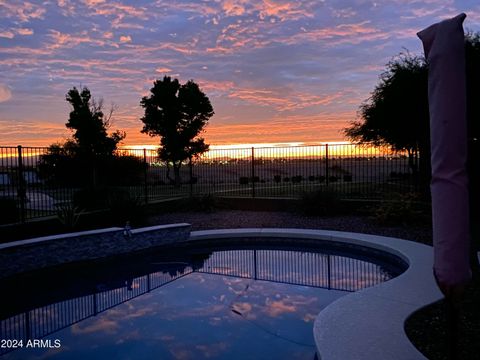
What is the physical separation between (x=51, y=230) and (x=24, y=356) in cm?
582

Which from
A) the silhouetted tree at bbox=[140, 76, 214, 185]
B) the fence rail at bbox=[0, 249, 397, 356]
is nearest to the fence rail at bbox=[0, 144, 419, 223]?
the fence rail at bbox=[0, 249, 397, 356]

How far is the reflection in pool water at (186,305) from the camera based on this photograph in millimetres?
4656

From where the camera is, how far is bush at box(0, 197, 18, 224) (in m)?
9.36

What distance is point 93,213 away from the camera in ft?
36.2

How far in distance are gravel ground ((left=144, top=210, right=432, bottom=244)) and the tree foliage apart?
14933mm

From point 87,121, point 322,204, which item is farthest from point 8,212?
point 87,121

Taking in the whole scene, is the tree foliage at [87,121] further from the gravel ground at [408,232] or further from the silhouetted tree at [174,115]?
the gravel ground at [408,232]

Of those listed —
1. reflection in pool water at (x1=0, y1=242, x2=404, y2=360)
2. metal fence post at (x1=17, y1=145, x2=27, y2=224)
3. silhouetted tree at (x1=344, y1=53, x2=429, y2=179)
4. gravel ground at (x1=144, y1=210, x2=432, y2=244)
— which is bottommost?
reflection in pool water at (x1=0, y1=242, x2=404, y2=360)

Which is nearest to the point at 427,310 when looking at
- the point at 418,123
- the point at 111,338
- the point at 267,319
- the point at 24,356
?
the point at 267,319

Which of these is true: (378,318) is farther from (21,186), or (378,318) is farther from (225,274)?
(21,186)

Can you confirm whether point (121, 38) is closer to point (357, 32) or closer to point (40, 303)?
point (357, 32)

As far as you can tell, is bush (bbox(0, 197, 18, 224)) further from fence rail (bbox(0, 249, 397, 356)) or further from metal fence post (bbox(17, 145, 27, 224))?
fence rail (bbox(0, 249, 397, 356))

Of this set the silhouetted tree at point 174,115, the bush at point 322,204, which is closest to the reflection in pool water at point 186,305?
the bush at point 322,204

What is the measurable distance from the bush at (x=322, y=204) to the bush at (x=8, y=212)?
335 inches
